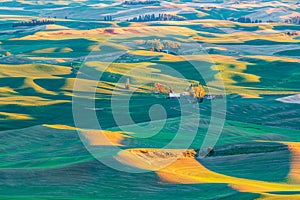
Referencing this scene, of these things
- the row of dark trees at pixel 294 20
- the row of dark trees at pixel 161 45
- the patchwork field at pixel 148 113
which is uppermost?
the patchwork field at pixel 148 113

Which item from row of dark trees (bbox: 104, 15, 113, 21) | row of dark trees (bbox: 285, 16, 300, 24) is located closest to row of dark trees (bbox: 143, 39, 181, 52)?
row of dark trees (bbox: 104, 15, 113, 21)

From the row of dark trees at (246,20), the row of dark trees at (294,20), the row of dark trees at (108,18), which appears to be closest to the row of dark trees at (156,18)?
the row of dark trees at (108,18)

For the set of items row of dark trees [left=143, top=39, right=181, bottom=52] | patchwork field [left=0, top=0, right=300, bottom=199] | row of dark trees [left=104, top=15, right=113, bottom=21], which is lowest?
row of dark trees [left=104, top=15, right=113, bottom=21]

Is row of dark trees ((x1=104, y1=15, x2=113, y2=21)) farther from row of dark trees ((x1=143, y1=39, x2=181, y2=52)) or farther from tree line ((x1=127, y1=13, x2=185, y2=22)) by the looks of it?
row of dark trees ((x1=143, y1=39, x2=181, y2=52))

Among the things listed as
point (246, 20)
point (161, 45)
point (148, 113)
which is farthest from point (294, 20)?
point (148, 113)

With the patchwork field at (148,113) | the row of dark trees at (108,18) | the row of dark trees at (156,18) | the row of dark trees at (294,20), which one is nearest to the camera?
the patchwork field at (148,113)

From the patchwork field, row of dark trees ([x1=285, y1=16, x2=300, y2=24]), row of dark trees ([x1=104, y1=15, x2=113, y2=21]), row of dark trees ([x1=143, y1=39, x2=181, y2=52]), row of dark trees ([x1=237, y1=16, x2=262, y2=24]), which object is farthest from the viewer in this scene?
row of dark trees ([x1=104, y1=15, x2=113, y2=21])

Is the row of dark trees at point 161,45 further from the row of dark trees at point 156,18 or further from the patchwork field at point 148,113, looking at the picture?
the row of dark trees at point 156,18

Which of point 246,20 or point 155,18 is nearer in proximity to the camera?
point 246,20

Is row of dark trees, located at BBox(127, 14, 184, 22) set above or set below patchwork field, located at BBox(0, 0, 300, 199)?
below

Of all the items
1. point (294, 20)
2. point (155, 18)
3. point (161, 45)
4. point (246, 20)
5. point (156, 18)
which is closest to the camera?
point (161, 45)

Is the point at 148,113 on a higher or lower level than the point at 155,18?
higher

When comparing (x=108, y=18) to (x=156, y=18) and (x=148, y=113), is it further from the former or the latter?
(x=148, y=113)
